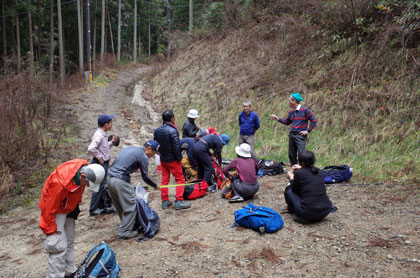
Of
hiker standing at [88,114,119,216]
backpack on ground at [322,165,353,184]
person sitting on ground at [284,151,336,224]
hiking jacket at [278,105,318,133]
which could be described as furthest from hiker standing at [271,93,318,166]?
hiker standing at [88,114,119,216]

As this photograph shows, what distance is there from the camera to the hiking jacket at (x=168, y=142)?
560 centimetres

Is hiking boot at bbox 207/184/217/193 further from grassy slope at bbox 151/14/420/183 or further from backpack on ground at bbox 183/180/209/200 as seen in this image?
grassy slope at bbox 151/14/420/183

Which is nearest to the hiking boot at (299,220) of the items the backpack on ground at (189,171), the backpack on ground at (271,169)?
the backpack on ground at (189,171)

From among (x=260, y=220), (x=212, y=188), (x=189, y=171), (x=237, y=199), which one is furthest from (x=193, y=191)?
(x=260, y=220)

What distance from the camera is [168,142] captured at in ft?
18.4

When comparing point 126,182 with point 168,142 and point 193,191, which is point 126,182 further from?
point 193,191

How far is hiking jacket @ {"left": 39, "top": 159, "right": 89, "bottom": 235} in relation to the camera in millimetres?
3322

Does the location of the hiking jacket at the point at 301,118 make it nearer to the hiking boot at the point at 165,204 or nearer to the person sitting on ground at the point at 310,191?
the person sitting on ground at the point at 310,191

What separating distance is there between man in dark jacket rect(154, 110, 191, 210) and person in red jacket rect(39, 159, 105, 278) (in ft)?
7.27

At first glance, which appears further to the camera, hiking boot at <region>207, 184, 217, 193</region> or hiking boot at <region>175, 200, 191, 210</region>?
hiking boot at <region>207, 184, 217, 193</region>

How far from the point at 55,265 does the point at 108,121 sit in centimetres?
284

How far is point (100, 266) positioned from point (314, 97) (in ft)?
28.1

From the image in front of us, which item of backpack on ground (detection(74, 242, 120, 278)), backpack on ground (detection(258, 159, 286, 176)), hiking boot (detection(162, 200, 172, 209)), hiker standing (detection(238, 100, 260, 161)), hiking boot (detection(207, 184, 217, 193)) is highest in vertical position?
hiker standing (detection(238, 100, 260, 161))

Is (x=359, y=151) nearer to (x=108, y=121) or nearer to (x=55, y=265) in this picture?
(x=108, y=121)
